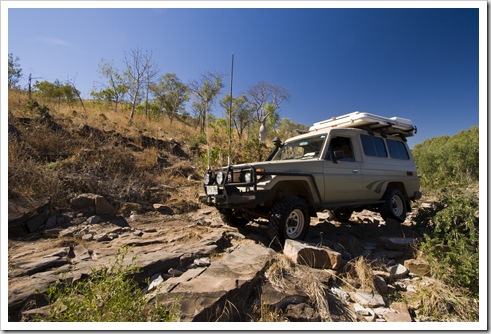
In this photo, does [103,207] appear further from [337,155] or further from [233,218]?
[337,155]

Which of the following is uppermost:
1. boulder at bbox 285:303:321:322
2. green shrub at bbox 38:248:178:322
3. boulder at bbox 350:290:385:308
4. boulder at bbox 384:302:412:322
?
green shrub at bbox 38:248:178:322

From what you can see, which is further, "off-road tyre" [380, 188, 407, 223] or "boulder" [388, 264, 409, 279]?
"off-road tyre" [380, 188, 407, 223]

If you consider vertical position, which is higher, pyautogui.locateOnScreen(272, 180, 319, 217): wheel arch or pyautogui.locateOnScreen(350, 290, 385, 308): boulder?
pyautogui.locateOnScreen(272, 180, 319, 217): wheel arch

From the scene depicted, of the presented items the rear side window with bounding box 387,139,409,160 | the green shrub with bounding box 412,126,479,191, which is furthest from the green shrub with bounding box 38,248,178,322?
the green shrub with bounding box 412,126,479,191

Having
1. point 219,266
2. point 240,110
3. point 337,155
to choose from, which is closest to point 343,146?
point 337,155

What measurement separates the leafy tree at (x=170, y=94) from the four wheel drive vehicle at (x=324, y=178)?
25556mm

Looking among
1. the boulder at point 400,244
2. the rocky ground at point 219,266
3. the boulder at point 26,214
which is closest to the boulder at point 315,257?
the rocky ground at point 219,266

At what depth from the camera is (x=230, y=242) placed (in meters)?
3.91

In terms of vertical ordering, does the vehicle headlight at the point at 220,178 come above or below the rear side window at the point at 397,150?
below

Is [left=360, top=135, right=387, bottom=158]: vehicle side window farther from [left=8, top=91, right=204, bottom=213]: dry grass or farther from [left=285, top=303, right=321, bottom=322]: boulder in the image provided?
[left=8, top=91, right=204, bottom=213]: dry grass

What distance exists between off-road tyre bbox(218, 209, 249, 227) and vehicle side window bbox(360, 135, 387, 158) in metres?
2.95

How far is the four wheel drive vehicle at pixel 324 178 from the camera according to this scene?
363cm

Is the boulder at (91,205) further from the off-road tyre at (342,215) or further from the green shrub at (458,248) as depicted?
the green shrub at (458,248)

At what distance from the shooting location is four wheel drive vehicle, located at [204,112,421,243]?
3635 mm
